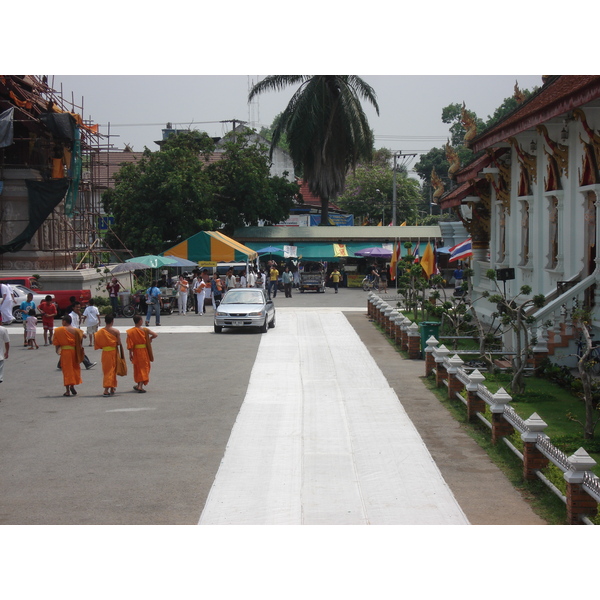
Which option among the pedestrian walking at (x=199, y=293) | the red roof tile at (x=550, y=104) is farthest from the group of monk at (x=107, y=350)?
the pedestrian walking at (x=199, y=293)

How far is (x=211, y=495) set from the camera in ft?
29.9

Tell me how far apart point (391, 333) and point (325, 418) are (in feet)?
34.7

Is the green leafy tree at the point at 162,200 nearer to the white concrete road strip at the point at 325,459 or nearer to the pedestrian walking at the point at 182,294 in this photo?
the pedestrian walking at the point at 182,294

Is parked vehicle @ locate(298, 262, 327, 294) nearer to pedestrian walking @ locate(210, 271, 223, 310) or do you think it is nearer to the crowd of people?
pedestrian walking @ locate(210, 271, 223, 310)

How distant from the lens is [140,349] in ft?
49.6

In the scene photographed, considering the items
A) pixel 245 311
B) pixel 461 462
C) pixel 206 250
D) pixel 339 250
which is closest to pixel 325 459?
pixel 461 462

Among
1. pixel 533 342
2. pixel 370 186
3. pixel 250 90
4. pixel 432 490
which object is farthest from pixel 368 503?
pixel 370 186

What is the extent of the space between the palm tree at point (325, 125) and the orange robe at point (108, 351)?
36965mm

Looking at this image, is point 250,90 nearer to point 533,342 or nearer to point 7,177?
point 7,177

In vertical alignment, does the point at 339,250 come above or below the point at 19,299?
above

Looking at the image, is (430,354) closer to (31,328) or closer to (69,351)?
(69,351)

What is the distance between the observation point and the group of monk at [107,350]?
1477cm

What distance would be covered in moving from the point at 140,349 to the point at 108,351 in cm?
62

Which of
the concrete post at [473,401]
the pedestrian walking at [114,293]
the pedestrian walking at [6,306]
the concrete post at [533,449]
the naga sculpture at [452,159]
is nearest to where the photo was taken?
the concrete post at [533,449]
